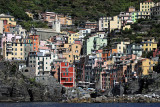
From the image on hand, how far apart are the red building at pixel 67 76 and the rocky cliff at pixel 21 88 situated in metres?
4.97

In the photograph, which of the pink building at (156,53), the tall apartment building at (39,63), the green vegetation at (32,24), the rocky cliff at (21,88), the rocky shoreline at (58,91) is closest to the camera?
the rocky shoreline at (58,91)

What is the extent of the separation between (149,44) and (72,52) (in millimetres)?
18191

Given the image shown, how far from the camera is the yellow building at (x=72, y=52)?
12794 centimetres

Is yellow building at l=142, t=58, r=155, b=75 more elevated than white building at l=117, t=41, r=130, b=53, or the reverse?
white building at l=117, t=41, r=130, b=53

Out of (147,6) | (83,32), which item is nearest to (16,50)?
(83,32)

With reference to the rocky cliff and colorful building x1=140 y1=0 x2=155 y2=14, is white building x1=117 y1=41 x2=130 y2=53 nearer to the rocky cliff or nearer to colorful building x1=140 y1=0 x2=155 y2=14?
the rocky cliff

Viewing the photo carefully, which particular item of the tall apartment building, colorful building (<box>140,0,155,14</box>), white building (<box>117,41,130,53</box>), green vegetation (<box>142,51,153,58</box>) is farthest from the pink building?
colorful building (<box>140,0,155,14</box>)

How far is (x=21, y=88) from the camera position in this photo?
352 feet

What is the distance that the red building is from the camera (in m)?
117

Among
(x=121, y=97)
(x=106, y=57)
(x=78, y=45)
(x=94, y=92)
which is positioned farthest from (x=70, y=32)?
(x=121, y=97)

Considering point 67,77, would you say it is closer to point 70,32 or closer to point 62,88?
point 62,88

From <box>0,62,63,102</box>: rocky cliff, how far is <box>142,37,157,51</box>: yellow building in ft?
78.1

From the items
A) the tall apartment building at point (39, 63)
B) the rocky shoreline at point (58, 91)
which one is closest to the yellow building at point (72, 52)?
the tall apartment building at point (39, 63)

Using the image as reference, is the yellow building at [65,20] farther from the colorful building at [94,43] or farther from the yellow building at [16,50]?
the yellow building at [16,50]
